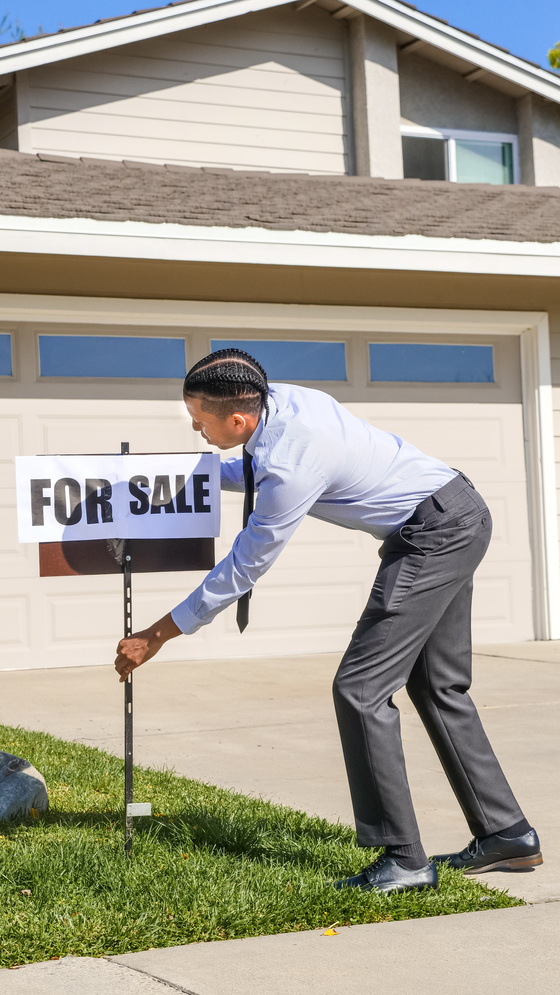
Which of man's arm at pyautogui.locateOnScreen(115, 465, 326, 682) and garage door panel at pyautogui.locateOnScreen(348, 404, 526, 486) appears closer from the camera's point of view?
man's arm at pyautogui.locateOnScreen(115, 465, 326, 682)

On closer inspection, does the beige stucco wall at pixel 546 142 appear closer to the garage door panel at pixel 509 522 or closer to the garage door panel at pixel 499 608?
the garage door panel at pixel 509 522

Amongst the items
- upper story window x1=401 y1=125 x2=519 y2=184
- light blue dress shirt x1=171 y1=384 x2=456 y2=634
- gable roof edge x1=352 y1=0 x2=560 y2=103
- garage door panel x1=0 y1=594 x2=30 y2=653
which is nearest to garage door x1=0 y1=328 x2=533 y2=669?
garage door panel x1=0 y1=594 x2=30 y2=653

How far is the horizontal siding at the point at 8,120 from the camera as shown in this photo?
10.8m

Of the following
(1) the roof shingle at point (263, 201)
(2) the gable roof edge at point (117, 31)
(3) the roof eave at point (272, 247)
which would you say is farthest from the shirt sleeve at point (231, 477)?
(2) the gable roof edge at point (117, 31)

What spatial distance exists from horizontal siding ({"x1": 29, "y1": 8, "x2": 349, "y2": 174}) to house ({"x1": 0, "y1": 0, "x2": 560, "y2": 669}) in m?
0.02

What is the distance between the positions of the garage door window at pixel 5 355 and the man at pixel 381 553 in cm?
555

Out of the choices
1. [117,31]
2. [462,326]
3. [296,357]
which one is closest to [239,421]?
[296,357]

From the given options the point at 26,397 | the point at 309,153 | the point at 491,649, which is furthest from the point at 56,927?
the point at 309,153

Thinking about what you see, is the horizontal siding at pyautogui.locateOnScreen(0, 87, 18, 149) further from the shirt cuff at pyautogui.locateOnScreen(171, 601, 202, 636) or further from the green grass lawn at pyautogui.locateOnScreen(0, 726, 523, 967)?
the shirt cuff at pyautogui.locateOnScreen(171, 601, 202, 636)

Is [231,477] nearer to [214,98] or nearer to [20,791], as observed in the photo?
[20,791]

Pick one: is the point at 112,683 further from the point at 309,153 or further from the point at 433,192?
the point at 309,153

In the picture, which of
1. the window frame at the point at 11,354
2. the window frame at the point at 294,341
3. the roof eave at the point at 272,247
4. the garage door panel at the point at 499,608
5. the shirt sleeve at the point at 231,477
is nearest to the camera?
the shirt sleeve at the point at 231,477

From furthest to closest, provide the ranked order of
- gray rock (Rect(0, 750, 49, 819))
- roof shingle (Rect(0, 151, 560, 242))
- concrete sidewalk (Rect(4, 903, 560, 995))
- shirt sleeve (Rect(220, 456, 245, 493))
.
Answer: roof shingle (Rect(0, 151, 560, 242)) < gray rock (Rect(0, 750, 49, 819)) < shirt sleeve (Rect(220, 456, 245, 493)) < concrete sidewalk (Rect(4, 903, 560, 995))

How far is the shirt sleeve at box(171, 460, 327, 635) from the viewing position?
131 inches
